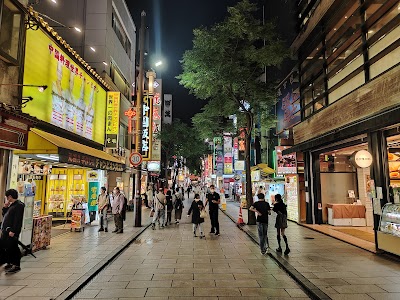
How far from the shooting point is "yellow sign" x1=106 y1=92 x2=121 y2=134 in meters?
18.1

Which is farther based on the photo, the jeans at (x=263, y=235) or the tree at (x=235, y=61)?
the tree at (x=235, y=61)

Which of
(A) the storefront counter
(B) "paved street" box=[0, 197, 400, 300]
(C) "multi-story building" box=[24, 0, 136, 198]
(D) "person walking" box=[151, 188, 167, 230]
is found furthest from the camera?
Result: (C) "multi-story building" box=[24, 0, 136, 198]

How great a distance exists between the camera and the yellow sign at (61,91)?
1085 cm

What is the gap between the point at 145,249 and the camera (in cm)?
1010

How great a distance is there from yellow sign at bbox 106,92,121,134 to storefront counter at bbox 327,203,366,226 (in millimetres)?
13006

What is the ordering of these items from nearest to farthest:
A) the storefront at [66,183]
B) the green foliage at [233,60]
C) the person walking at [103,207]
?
the person walking at [103,207] < the storefront at [66,183] < the green foliage at [233,60]

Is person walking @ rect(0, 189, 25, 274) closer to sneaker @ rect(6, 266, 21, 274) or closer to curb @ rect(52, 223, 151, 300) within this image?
sneaker @ rect(6, 266, 21, 274)

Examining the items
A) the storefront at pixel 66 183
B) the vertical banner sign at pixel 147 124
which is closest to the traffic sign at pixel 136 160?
the storefront at pixel 66 183

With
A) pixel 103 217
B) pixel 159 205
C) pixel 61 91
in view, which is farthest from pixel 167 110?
pixel 103 217

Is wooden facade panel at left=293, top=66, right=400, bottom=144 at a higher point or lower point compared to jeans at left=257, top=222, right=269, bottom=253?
higher

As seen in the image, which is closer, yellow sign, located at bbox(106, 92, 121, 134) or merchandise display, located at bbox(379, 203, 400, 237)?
merchandise display, located at bbox(379, 203, 400, 237)

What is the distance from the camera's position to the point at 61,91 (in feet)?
Result: 42.8

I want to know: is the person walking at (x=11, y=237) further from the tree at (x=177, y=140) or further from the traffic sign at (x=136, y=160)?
the tree at (x=177, y=140)

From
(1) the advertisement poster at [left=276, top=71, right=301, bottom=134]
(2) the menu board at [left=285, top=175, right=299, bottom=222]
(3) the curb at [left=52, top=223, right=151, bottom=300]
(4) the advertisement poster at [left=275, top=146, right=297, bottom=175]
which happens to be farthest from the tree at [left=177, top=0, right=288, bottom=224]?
(3) the curb at [left=52, top=223, right=151, bottom=300]
